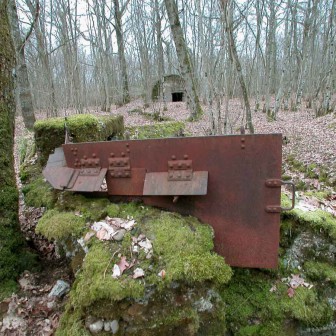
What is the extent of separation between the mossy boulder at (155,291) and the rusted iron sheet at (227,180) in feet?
1.42

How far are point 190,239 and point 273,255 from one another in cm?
87

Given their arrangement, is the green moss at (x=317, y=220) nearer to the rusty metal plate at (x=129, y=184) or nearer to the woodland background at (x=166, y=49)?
the rusty metal plate at (x=129, y=184)

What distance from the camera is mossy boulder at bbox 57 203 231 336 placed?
169 centimetres

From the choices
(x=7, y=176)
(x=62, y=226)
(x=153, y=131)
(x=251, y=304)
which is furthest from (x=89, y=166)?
(x=153, y=131)

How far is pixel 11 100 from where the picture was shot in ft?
9.05

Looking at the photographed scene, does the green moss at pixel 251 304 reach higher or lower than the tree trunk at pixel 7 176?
lower

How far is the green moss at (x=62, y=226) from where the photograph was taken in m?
2.29

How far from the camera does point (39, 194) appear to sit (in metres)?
3.41

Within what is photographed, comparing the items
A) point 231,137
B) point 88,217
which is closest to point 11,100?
point 88,217

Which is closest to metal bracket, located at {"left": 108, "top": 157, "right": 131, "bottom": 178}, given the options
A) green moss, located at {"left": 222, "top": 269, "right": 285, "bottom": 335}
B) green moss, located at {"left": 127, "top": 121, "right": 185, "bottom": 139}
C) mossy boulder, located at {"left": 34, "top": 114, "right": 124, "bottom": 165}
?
green moss, located at {"left": 222, "top": 269, "right": 285, "bottom": 335}

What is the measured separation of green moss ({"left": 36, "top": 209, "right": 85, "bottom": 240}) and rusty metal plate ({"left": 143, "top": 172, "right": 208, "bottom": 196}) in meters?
0.67

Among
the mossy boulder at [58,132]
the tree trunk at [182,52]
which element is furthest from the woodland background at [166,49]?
the mossy boulder at [58,132]

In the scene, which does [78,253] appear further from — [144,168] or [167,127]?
[167,127]

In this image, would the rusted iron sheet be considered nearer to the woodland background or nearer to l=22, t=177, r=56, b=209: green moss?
l=22, t=177, r=56, b=209: green moss
